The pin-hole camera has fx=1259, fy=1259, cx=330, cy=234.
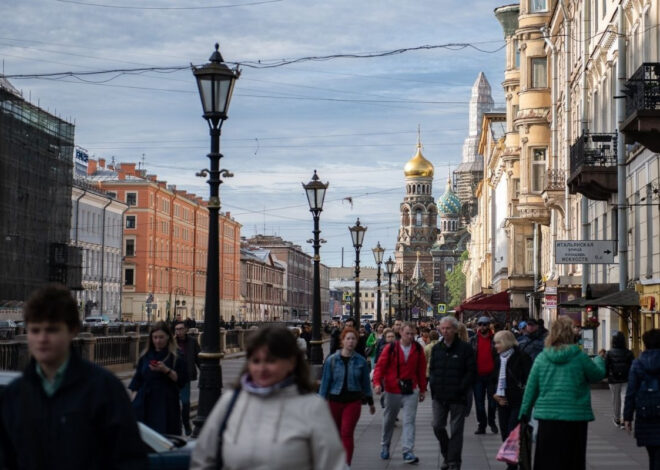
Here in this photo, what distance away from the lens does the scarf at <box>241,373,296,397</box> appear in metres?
5.32

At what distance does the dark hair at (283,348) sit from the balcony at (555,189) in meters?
37.2

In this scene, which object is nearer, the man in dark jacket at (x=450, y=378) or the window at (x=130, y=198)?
the man in dark jacket at (x=450, y=378)

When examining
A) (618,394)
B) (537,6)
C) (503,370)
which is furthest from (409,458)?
(537,6)

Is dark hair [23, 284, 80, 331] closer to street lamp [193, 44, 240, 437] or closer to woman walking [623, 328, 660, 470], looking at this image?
woman walking [623, 328, 660, 470]

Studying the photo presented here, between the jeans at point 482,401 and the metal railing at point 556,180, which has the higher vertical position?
the metal railing at point 556,180

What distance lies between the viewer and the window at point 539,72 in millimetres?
51906

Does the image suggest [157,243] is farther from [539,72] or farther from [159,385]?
[159,385]

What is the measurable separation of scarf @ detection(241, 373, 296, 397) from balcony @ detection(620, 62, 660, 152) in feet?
54.8

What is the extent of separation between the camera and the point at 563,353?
1053cm

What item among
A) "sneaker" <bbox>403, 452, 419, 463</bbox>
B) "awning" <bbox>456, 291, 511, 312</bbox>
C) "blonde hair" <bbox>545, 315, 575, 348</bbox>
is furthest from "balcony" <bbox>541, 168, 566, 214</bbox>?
"blonde hair" <bbox>545, 315, 575, 348</bbox>

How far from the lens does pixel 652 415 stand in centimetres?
1083

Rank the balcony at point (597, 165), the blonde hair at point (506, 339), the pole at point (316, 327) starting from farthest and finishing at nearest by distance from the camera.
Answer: the pole at point (316, 327)
the balcony at point (597, 165)
the blonde hair at point (506, 339)

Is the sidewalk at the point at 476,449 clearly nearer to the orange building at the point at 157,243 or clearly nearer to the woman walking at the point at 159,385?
the woman walking at the point at 159,385

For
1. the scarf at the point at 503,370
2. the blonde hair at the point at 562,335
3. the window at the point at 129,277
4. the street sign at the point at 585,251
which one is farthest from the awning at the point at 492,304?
the window at the point at 129,277
